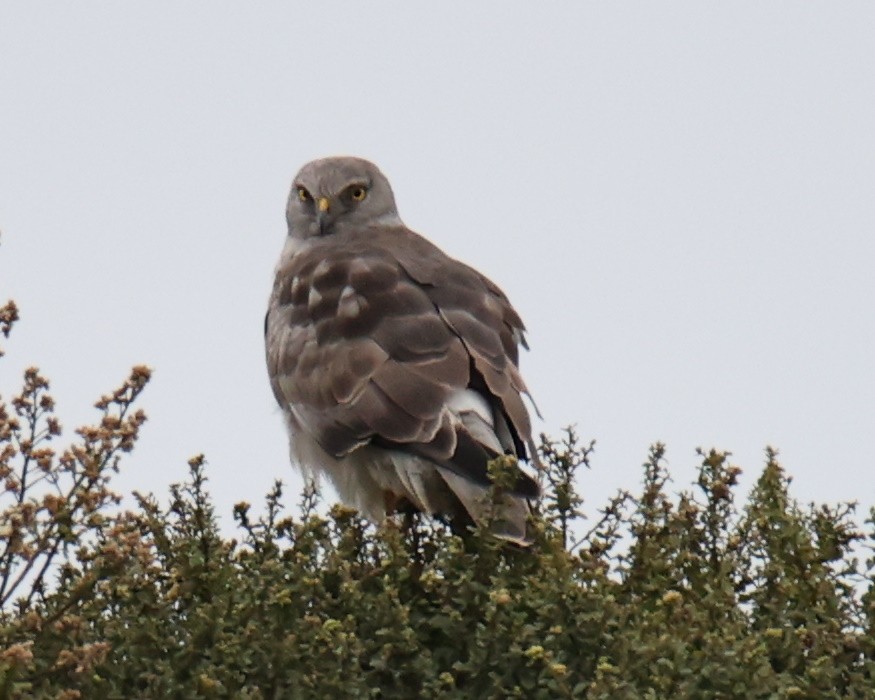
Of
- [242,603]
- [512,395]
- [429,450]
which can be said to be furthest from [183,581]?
[512,395]

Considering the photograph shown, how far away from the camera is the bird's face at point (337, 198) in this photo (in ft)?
31.5

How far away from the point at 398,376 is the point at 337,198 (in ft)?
8.18

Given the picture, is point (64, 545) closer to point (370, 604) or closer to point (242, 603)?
point (242, 603)

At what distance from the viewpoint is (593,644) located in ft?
16.7

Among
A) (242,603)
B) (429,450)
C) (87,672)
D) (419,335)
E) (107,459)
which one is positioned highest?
(419,335)

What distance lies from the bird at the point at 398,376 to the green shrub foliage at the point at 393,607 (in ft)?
2.15

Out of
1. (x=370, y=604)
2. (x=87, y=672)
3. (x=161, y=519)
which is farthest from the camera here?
(x=161, y=519)

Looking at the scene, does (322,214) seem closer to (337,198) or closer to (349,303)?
(337,198)

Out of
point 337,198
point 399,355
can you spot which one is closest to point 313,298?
point 399,355

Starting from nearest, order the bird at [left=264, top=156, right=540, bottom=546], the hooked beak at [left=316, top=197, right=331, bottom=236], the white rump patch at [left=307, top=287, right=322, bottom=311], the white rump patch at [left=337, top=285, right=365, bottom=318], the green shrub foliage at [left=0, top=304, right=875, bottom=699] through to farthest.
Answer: the green shrub foliage at [left=0, top=304, right=875, bottom=699], the bird at [left=264, top=156, right=540, bottom=546], the white rump patch at [left=337, top=285, right=365, bottom=318], the white rump patch at [left=307, top=287, right=322, bottom=311], the hooked beak at [left=316, top=197, right=331, bottom=236]

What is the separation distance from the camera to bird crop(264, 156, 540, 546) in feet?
23.2

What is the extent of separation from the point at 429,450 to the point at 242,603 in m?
1.79

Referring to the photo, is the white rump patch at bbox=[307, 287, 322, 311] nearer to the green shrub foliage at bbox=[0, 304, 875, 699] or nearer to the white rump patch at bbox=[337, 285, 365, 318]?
the white rump patch at bbox=[337, 285, 365, 318]

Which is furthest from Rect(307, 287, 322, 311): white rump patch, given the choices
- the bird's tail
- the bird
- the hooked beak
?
the bird's tail
